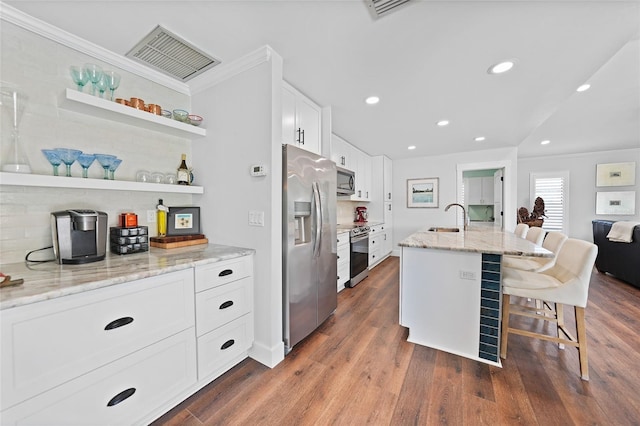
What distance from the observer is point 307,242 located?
83.1 inches

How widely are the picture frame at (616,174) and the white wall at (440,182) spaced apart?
2.84m

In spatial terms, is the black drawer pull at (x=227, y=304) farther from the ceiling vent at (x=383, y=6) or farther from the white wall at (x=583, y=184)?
the white wall at (x=583, y=184)

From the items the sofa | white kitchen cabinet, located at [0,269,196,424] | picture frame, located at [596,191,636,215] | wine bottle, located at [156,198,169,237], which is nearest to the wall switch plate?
white kitchen cabinet, located at [0,269,196,424]

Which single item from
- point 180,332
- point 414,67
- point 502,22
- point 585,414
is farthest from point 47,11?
point 585,414

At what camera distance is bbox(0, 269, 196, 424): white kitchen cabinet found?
A: 0.93 metres

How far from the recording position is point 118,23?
1.50m

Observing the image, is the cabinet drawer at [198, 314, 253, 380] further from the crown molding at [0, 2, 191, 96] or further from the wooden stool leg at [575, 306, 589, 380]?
the wooden stool leg at [575, 306, 589, 380]

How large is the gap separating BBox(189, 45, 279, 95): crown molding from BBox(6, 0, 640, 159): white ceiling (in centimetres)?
5

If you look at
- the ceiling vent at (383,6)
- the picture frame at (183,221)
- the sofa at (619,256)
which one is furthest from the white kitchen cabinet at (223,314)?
the sofa at (619,256)

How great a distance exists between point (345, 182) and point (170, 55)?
252cm

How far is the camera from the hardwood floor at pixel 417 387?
53.7 inches

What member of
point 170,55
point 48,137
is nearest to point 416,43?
point 170,55

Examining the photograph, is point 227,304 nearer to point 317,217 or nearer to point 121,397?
point 121,397

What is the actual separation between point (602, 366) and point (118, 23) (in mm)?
4090
